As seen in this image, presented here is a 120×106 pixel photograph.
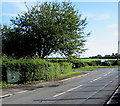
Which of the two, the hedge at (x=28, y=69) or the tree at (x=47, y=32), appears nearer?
the hedge at (x=28, y=69)

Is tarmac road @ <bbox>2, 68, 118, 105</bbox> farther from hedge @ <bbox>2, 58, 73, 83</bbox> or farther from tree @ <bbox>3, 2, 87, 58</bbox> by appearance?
tree @ <bbox>3, 2, 87, 58</bbox>

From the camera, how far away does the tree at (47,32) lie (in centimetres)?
3016

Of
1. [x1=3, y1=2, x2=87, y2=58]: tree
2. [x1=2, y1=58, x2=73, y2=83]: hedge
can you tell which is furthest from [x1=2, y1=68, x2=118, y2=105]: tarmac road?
[x1=3, y1=2, x2=87, y2=58]: tree

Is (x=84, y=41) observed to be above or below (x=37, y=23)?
below

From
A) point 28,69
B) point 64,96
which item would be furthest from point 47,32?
point 64,96

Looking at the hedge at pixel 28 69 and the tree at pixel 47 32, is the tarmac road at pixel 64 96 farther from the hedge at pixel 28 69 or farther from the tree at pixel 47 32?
the tree at pixel 47 32

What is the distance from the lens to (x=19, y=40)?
31.9 meters

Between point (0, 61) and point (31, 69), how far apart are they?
2.97 meters

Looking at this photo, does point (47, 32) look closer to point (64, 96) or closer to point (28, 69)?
point (28, 69)

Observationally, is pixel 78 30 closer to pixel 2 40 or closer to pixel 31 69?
pixel 2 40

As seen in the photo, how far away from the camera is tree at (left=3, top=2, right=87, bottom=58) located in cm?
3016

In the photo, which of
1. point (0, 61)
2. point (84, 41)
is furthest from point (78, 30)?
point (0, 61)

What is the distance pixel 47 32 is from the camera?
29.7m

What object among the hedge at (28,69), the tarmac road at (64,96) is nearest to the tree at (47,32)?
the hedge at (28,69)
